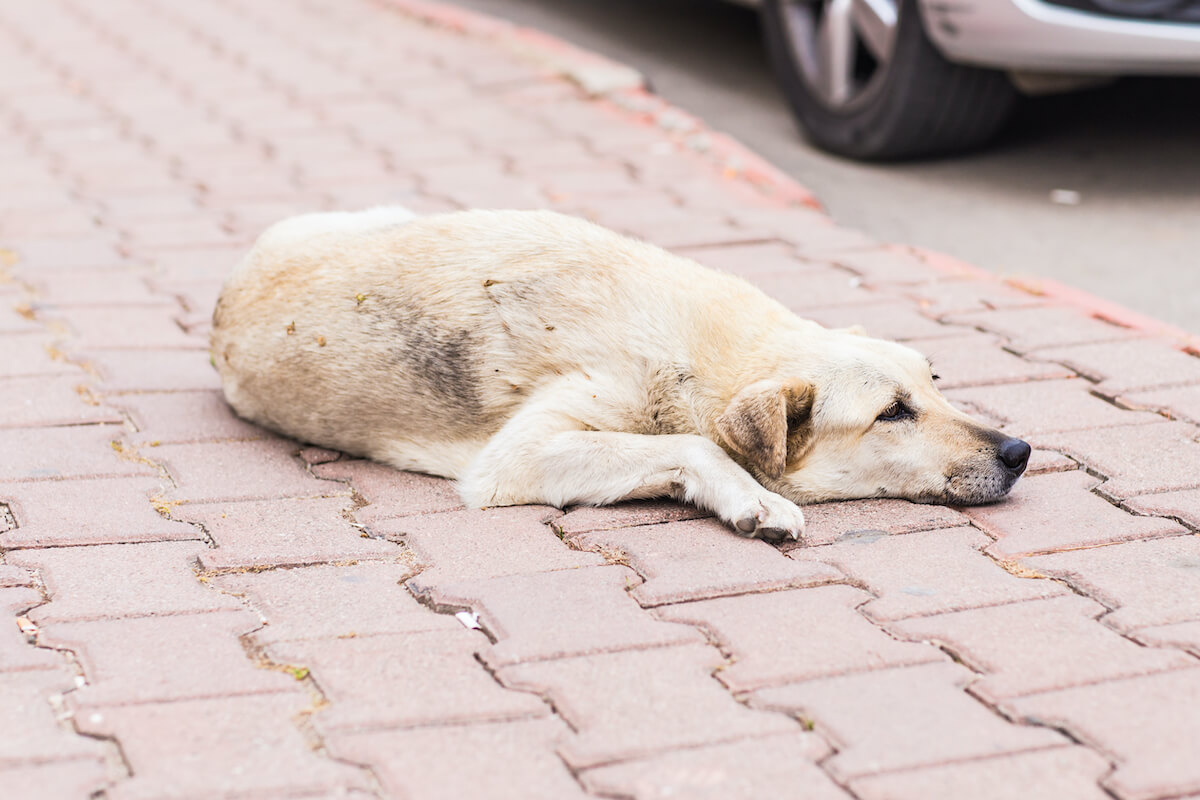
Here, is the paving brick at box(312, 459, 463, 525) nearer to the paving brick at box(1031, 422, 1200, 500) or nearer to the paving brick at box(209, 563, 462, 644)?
the paving brick at box(209, 563, 462, 644)

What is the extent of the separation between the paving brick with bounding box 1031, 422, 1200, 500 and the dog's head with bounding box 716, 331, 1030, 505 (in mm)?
367

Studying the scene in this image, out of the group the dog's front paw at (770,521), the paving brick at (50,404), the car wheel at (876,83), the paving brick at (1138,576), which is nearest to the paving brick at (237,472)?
the paving brick at (50,404)

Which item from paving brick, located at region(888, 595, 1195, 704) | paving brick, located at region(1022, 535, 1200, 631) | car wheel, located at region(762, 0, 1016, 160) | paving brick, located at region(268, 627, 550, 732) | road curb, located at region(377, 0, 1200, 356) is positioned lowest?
paving brick, located at region(268, 627, 550, 732)

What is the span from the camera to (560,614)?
126 inches

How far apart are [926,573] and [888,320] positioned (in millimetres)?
1968

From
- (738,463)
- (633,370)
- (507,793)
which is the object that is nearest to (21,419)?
(633,370)

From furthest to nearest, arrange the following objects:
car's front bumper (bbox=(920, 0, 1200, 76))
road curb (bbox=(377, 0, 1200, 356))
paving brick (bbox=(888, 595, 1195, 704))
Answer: car's front bumper (bbox=(920, 0, 1200, 76))
road curb (bbox=(377, 0, 1200, 356))
paving brick (bbox=(888, 595, 1195, 704))

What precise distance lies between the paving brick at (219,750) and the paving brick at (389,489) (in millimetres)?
1042

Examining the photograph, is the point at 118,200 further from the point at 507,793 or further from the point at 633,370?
the point at 507,793

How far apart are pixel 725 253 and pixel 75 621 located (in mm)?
3420

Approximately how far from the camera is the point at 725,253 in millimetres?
5973

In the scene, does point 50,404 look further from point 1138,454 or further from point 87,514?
point 1138,454

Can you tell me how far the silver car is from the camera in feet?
19.8

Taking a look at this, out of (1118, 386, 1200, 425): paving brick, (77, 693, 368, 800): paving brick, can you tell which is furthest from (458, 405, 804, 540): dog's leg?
(1118, 386, 1200, 425): paving brick
